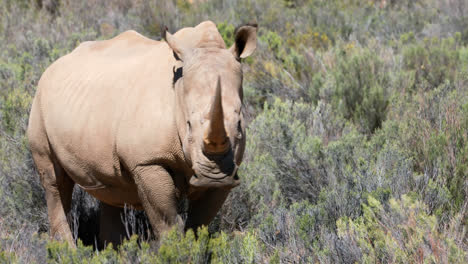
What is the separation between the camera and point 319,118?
6754mm

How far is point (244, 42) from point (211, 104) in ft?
2.70

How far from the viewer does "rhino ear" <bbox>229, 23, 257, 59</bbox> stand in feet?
12.7

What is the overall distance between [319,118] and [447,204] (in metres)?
2.24

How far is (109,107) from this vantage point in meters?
4.28

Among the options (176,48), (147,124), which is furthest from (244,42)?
(147,124)

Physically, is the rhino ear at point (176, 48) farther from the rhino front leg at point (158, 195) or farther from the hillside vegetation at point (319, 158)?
the rhino front leg at point (158, 195)

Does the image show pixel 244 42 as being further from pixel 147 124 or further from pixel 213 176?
pixel 213 176

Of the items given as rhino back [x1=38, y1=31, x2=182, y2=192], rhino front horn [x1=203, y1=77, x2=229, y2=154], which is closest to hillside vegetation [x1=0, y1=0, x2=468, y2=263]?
rhino back [x1=38, y1=31, x2=182, y2=192]

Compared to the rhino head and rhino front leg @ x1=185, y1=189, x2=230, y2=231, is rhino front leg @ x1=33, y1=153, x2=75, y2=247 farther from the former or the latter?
the rhino head

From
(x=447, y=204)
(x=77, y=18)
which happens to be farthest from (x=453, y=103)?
(x=77, y=18)

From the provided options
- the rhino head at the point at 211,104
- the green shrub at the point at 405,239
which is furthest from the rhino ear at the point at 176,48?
the green shrub at the point at 405,239

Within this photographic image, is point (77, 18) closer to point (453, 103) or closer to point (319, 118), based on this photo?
point (319, 118)

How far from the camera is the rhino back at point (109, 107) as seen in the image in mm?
3895

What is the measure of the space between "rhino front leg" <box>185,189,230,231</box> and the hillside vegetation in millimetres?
175
